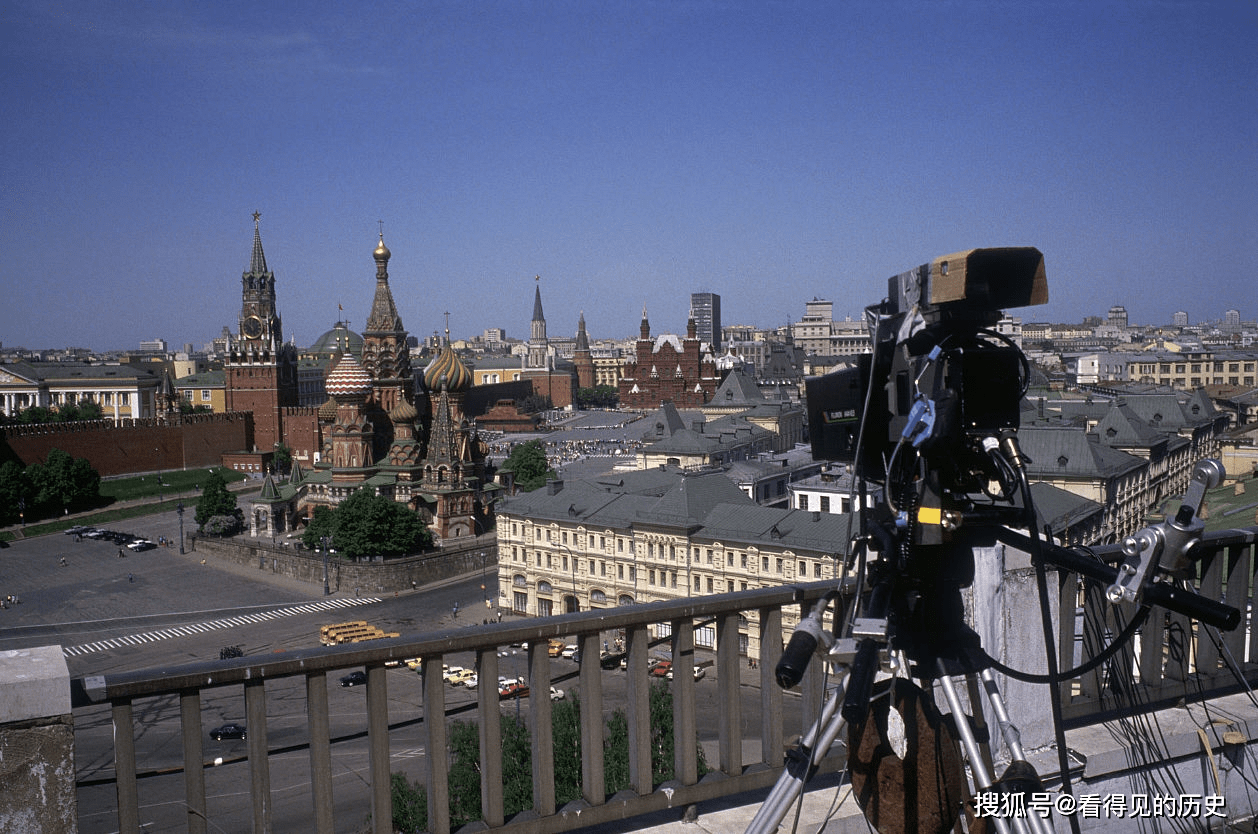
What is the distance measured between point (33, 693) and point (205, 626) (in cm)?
2712

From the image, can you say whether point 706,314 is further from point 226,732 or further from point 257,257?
point 226,732

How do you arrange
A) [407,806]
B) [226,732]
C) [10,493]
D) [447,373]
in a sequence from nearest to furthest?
[407,806] → [226,732] → [10,493] → [447,373]

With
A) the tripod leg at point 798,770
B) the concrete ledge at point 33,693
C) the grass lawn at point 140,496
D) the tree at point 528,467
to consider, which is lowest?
the grass lawn at point 140,496

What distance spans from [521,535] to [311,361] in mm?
62044

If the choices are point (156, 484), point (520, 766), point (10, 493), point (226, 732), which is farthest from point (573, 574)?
point (156, 484)

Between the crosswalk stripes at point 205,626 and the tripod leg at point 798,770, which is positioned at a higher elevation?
the tripod leg at point 798,770

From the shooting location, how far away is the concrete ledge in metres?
2.48

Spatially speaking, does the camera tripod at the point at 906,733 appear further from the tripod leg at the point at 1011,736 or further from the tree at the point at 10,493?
the tree at the point at 10,493

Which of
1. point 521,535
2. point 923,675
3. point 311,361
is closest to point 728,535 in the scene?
point 521,535

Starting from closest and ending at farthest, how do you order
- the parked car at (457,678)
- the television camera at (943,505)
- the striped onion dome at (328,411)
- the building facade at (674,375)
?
the television camera at (943,505), the parked car at (457,678), the striped onion dome at (328,411), the building facade at (674,375)

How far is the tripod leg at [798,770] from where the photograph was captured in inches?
93.1

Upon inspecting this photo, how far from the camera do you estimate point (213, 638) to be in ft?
84.9

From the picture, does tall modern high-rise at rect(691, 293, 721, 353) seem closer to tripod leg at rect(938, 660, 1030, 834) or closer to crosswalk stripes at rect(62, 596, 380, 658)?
crosswalk stripes at rect(62, 596, 380, 658)

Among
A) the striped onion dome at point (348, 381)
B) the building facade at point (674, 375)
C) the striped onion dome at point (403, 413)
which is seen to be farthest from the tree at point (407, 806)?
the building facade at point (674, 375)
